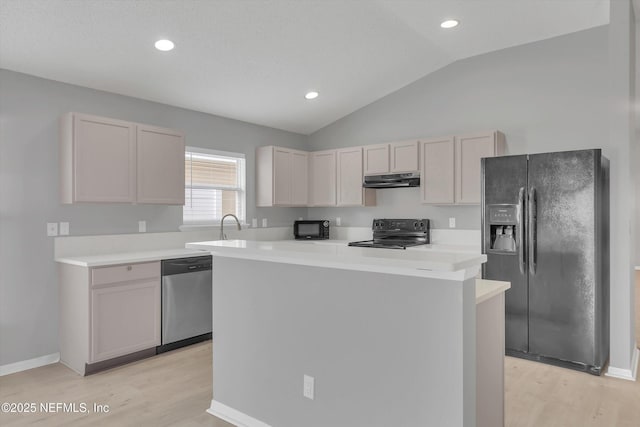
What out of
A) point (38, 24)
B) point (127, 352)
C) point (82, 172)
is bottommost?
point (127, 352)

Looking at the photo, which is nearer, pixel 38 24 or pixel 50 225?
pixel 38 24

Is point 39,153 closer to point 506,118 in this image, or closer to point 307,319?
point 307,319

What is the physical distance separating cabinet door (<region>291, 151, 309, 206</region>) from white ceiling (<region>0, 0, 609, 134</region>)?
0.89 m

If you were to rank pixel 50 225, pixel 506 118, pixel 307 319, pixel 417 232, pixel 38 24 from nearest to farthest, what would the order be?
→ pixel 307 319
pixel 38 24
pixel 50 225
pixel 506 118
pixel 417 232

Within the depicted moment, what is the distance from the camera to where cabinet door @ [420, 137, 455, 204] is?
4453mm

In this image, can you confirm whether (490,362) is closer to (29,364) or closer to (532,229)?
(532,229)

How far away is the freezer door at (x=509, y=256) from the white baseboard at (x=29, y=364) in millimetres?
3858

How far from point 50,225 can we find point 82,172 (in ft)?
1.83

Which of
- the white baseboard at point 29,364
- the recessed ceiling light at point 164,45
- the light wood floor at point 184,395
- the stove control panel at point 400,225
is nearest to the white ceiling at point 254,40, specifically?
the recessed ceiling light at point 164,45

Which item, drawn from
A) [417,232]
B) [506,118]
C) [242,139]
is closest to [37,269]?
[242,139]

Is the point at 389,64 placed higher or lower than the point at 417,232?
higher

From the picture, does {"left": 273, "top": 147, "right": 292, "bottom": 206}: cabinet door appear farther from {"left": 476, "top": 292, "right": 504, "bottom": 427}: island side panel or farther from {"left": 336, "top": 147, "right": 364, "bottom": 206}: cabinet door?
{"left": 476, "top": 292, "right": 504, "bottom": 427}: island side panel

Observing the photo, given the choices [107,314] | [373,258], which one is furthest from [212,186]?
[373,258]

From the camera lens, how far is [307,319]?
2.16m
